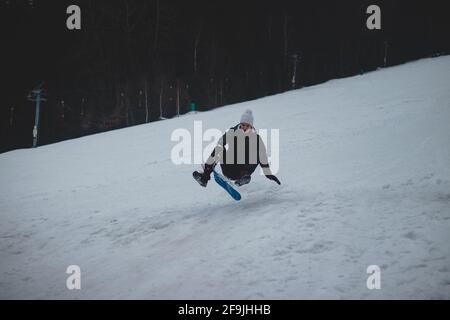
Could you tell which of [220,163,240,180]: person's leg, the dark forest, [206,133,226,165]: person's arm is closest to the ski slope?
[220,163,240,180]: person's leg

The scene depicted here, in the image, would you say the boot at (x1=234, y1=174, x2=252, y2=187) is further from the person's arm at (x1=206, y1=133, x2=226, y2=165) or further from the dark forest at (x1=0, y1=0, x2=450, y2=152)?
the dark forest at (x1=0, y1=0, x2=450, y2=152)

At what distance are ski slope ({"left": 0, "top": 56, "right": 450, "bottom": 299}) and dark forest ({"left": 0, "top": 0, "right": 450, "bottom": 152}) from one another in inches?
788

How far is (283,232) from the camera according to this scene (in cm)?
409

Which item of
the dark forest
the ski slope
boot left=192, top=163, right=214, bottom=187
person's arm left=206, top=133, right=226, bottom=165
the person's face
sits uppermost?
the dark forest

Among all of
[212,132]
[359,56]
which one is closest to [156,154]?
[212,132]

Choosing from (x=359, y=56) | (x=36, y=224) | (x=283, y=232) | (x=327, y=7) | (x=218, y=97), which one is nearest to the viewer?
(x=283, y=232)

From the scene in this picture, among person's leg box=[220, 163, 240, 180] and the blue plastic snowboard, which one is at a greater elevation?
person's leg box=[220, 163, 240, 180]

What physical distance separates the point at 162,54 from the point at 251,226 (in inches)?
1204

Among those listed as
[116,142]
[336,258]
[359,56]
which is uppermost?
[359,56]

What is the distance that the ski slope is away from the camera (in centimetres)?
320

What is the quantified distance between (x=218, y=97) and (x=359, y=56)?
1693cm

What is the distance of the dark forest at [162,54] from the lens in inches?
1180

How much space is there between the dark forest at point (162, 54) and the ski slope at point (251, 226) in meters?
20.0
